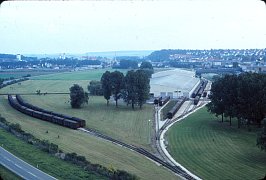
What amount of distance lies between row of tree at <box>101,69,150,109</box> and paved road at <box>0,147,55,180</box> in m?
10.2

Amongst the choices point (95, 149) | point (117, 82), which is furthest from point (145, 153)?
point (117, 82)

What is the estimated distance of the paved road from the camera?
8086mm

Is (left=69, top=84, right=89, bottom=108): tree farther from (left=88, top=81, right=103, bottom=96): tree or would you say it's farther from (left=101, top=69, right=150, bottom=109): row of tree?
(left=88, top=81, right=103, bottom=96): tree

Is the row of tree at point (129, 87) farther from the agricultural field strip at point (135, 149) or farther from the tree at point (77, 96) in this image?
the agricultural field strip at point (135, 149)

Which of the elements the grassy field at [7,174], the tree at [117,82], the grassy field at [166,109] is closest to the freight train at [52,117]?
the grassy field at [166,109]

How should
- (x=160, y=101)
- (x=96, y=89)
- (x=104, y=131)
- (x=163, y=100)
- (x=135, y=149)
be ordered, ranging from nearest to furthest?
(x=135, y=149) → (x=104, y=131) → (x=160, y=101) → (x=163, y=100) → (x=96, y=89)

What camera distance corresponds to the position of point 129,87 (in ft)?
64.3

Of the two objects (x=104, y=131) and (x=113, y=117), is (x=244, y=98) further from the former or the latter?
(x=113, y=117)

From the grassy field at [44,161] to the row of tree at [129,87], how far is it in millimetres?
8472

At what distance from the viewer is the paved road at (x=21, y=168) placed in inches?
318

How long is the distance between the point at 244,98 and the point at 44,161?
8.00 metres

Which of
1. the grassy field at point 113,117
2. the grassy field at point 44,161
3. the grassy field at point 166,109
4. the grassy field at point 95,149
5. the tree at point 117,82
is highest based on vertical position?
the tree at point 117,82

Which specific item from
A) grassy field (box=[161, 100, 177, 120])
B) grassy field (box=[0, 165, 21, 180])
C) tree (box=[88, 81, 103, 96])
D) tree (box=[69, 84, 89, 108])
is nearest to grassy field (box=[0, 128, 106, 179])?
grassy field (box=[0, 165, 21, 180])

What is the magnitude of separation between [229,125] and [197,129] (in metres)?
1.62
